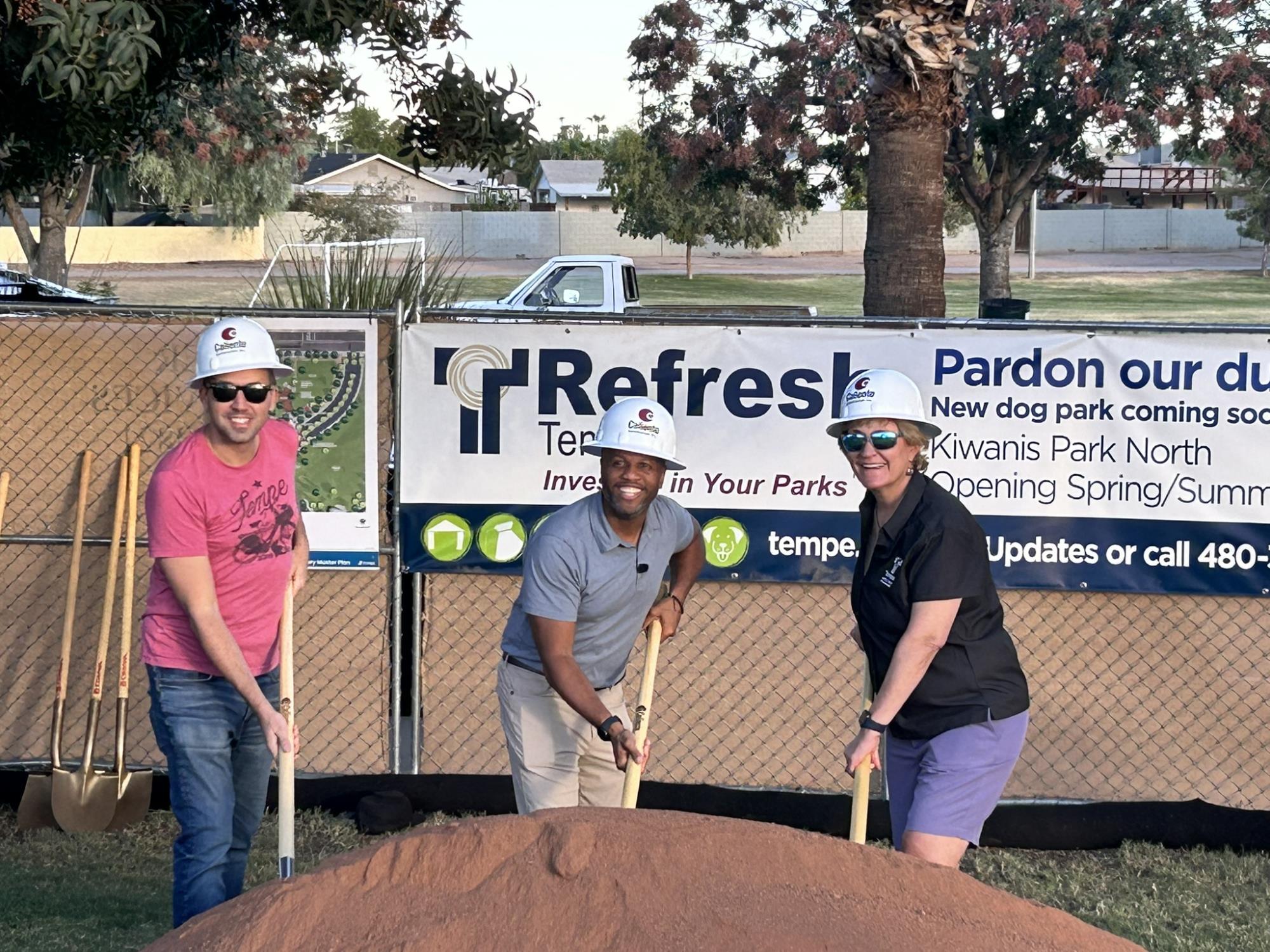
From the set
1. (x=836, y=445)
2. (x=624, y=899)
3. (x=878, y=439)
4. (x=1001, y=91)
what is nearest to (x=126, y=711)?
(x=836, y=445)

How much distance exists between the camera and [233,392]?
4.35 metres

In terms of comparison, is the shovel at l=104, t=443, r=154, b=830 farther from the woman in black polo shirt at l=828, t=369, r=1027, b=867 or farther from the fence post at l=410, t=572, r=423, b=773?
the woman in black polo shirt at l=828, t=369, r=1027, b=867

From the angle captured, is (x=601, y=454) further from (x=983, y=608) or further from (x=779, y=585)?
(x=779, y=585)

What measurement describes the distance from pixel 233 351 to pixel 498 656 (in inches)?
96.9

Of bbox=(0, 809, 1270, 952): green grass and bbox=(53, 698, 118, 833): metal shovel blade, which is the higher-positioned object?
bbox=(53, 698, 118, 833): metal shovel blade

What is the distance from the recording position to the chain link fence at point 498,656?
626cm

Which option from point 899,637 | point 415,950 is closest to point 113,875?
point 899,637

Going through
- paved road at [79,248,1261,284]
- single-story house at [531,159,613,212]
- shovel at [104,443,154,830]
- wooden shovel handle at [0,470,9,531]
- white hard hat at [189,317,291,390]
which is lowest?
shovel at [104,443,154,830]

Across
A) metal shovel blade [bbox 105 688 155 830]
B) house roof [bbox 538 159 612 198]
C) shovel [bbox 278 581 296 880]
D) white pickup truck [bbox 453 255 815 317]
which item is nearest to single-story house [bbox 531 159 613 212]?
house roof [bbox 538 159 612 198]

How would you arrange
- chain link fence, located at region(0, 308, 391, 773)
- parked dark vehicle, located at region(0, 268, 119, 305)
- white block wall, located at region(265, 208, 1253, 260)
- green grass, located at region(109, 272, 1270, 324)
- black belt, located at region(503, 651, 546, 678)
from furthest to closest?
1. white block wall, located at region(265, 208, 1253, 260)
2. green grass, located at region(109, 272, 1270, 324)
3. parked dark vehicle, located at region(0, 268, 119, 305)
4. chain link fence, located at region(0, 308, 391, 773)
5. black belt, located at region(503, 651, 546, 678)

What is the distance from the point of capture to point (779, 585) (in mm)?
6355

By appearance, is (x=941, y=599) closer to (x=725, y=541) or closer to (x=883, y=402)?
(x=883, y=402)

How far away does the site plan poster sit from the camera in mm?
6375

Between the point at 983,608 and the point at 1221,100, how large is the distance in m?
18.1
